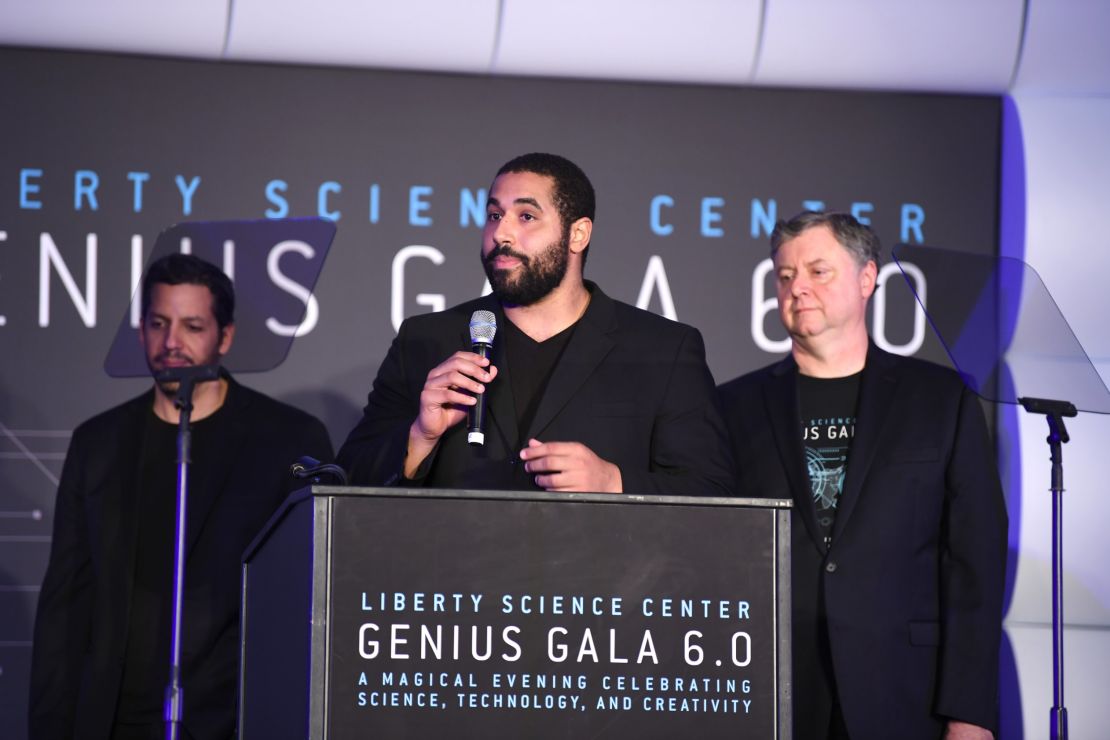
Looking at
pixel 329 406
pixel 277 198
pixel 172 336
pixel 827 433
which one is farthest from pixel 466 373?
pixel 277 198

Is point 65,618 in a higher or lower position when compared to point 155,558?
lower

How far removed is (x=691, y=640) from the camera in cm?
232

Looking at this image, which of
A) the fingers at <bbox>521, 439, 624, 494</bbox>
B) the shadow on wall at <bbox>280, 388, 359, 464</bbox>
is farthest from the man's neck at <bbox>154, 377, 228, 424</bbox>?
the fingers at <bbox>521, 439, 624, 494</bbox>

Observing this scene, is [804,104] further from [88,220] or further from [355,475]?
[355,475]

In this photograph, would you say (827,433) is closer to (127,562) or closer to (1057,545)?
(1057,545)

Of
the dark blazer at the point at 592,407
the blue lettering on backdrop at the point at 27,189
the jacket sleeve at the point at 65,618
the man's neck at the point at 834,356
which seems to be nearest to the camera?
the dark blazer at the point at 592,407

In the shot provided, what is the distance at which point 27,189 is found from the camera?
4.88m

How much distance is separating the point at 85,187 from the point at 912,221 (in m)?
2.78

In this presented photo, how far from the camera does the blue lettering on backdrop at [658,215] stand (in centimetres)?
509

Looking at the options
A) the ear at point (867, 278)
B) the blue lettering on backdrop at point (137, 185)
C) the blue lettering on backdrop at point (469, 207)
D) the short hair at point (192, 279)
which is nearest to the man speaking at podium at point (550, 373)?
→ the ear at point (867, 278)

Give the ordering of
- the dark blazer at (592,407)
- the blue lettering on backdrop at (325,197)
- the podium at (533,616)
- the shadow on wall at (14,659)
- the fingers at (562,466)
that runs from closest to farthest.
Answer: the podium at (533,616) → the fingers at (562,466) → the dark blazer at (592,407) → the shadow on wall at (14,659) → the blue lettering on backdrop at (325,197)

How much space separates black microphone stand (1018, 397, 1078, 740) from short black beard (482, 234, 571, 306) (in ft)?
4.37

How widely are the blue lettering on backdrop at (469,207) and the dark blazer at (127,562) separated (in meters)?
1.06

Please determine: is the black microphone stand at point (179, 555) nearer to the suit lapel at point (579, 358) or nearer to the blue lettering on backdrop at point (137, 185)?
the suit lapel at point (579, 358)
